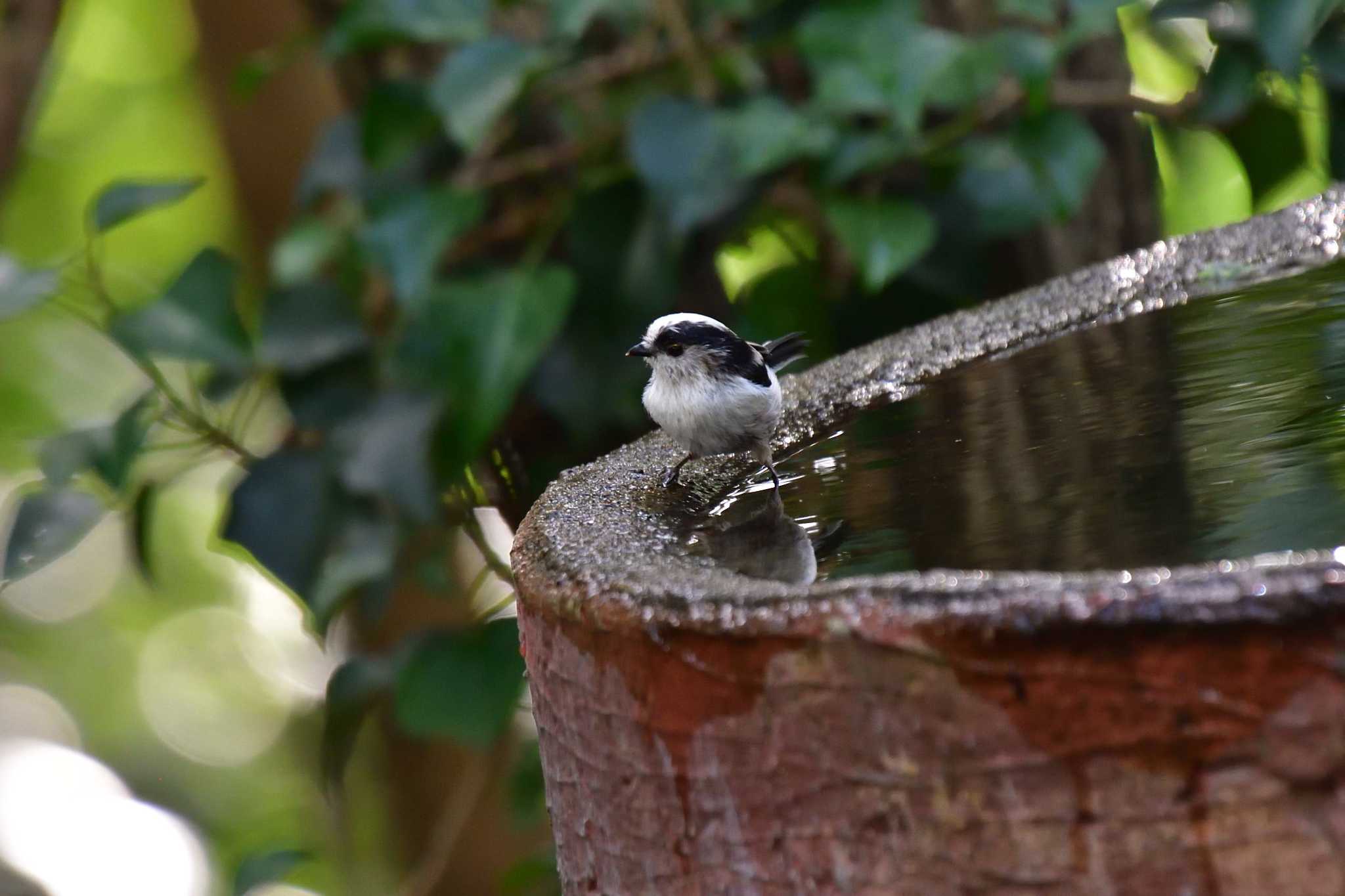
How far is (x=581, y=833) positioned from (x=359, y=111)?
2.43 meters

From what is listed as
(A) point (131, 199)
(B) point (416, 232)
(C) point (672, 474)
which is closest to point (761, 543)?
(C) point (672, 474)

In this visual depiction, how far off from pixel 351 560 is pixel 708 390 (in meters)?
1.17

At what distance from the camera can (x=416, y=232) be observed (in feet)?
9.06

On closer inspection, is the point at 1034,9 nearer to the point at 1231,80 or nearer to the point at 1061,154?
the point at 1061,154

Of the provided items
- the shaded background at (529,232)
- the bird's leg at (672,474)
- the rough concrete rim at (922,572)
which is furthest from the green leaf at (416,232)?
the bird's leg at (672,474)

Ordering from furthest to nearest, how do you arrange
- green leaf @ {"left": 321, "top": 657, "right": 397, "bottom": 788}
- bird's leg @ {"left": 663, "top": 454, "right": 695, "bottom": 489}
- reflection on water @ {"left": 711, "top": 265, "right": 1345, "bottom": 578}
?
green leaf @ {"left": 321, "top": 657, "right": 397, "bottom": 788} → bird's leg @ {"left": 663, "top": 454, "right": 695, "bottom": 489} → reflection on water @ {"left": 711, "top": 265, "right": 1345, "bottom": 578}

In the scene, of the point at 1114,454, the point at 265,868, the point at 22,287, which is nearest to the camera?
the point at 1114,454

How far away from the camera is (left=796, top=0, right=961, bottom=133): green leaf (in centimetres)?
254

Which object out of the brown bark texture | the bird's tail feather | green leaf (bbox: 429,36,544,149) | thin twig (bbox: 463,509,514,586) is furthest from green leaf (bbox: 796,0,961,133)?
the brown bark texture

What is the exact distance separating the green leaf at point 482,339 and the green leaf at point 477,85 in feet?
0.93

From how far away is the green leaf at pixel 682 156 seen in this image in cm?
271

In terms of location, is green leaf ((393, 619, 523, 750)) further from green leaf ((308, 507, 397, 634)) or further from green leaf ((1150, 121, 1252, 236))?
green leaf ((1150, 121, 1252, 236))

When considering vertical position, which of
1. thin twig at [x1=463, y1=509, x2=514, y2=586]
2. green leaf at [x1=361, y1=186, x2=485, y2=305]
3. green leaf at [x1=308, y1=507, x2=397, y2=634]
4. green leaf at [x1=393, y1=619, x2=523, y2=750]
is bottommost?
green leaf at [x1=393, y1=619, x2=523, y2=750]

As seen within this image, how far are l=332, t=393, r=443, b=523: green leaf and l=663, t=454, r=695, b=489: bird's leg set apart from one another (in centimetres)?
90
